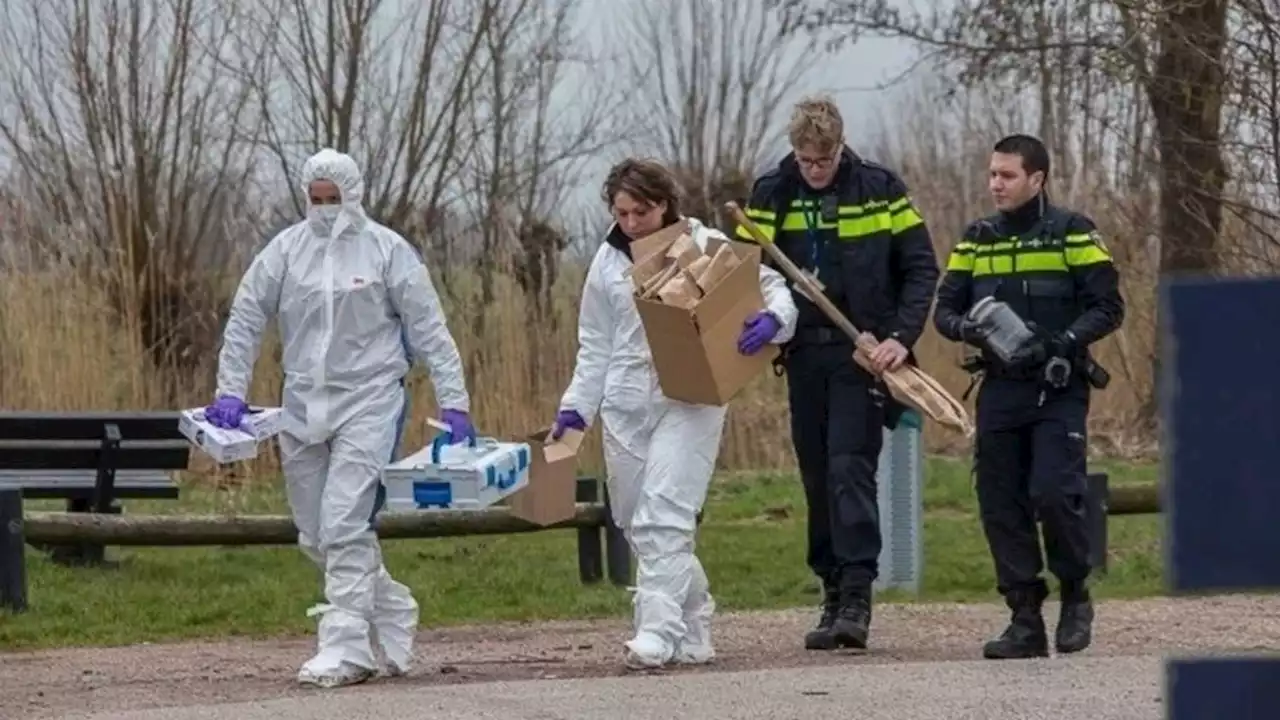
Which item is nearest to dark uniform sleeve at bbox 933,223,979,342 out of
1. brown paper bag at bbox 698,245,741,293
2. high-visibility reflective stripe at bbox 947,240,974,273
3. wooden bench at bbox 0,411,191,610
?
high-visibility reflective stripe at bbox 947,240,974,273

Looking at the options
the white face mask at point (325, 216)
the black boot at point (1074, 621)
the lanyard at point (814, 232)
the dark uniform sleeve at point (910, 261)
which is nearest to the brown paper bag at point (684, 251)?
the lanyard at point (814, 232)

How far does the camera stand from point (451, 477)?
8.00 m

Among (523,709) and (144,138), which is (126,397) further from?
(523,709)

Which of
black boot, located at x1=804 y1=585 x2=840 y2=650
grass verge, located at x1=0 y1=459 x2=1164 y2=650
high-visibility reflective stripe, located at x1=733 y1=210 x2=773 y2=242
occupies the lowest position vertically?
grass verge, located at x1=0 y1=459 x2=1164 y2=650

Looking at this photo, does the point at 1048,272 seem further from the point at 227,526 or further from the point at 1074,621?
the point at 227,526

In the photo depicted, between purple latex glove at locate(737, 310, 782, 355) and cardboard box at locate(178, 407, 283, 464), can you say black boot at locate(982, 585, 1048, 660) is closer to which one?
purple latex glove at locate(737, 310, 782, 355)

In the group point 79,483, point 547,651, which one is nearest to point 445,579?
point 79,483

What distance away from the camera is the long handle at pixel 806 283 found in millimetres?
8531

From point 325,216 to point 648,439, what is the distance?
132 cm

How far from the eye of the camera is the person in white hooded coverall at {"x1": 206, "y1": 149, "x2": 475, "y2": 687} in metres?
8.22

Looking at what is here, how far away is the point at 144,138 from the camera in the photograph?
20641 mm

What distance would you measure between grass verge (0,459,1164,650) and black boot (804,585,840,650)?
92.9 inches

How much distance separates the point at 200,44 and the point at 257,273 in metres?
13.2

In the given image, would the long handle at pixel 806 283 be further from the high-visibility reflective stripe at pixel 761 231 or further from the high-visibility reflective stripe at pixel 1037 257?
the high-visibility reflective stripe at pixel 1037 257
